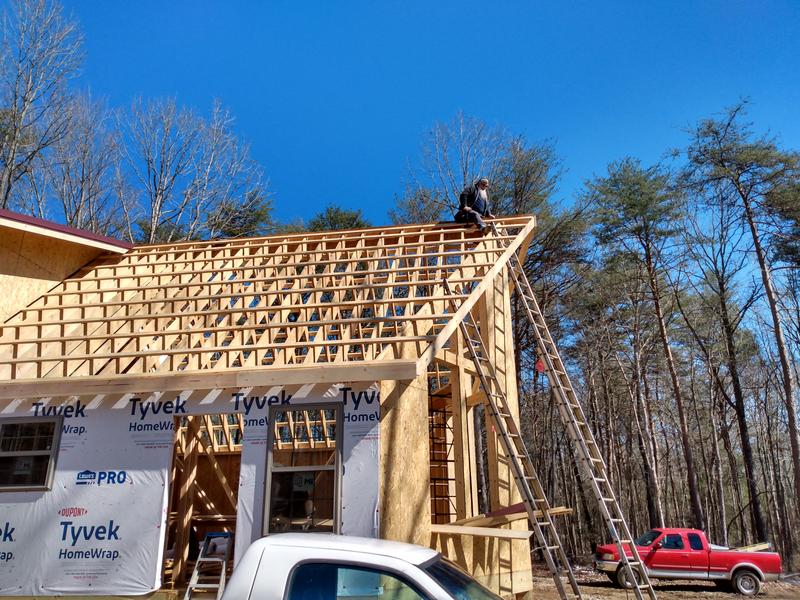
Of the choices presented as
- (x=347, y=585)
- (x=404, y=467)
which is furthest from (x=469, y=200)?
(x=347, y=585)

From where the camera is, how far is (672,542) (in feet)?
42.0

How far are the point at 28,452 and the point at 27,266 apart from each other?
3.21m

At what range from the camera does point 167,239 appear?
79.5 feet

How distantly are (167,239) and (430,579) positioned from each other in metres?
24.2

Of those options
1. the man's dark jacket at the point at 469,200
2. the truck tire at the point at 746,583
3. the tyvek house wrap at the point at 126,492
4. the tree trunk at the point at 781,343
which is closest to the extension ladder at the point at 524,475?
the tyvek house wrap at the point at 126,492

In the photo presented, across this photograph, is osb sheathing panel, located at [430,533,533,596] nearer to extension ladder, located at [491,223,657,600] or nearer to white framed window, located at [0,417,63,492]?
extension ladder, located at [491,223,657,600]

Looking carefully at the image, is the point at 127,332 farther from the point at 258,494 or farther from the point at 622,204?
the point at 622,204

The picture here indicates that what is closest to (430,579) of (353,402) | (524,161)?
(353,402)

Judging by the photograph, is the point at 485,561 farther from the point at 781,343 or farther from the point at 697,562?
the point at 781,343

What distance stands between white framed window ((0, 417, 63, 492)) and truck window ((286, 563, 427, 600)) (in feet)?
18.5

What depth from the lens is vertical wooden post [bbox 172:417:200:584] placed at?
8008 millimetres

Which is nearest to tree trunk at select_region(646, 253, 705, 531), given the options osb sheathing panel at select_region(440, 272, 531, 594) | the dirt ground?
the dirt ground

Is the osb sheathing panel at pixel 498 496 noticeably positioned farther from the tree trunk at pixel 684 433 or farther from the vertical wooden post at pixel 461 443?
the tree trunk at pixel 684 433

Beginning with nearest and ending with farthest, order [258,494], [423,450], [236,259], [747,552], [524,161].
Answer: [258,494] → [423,450] → [236,259] → [747,552] → [524,161]
